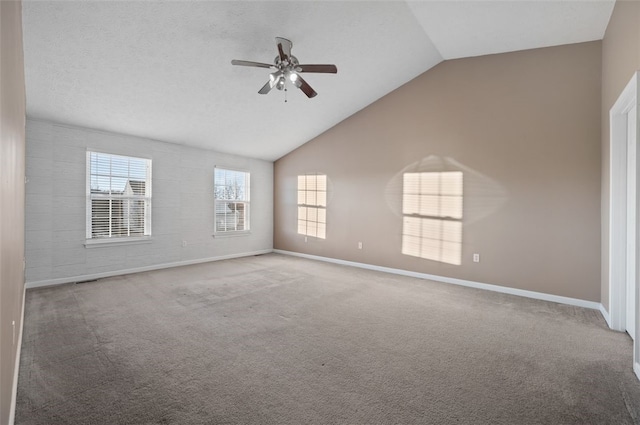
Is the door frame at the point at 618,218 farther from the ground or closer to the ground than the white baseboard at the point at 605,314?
farther from the ground

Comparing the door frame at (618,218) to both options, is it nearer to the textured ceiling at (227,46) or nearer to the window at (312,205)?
the textured ceiling at (227,46)

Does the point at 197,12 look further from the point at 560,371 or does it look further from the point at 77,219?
the point at 560,371

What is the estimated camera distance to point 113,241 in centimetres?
504

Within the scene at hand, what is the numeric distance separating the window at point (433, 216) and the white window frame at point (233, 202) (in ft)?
12.4

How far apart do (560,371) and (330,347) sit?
1822 millimetres

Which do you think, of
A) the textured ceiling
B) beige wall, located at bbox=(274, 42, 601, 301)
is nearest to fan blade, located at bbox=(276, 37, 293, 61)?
the textured ceiling

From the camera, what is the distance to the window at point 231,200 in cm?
672

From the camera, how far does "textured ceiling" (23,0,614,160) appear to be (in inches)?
122

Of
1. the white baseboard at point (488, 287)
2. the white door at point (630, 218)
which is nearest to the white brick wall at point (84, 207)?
the white baseboard at point (488, 287)

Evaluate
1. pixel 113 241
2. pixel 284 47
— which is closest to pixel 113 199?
pixel 113 241

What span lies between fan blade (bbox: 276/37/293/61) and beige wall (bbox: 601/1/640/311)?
9.95 ft

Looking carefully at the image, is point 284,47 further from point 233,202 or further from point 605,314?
point 605,314

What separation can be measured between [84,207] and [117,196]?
0.52 m

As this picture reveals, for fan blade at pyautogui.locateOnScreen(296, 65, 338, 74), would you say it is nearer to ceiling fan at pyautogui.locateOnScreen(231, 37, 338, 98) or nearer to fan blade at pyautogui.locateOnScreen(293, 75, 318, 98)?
ceiling fan at pyautogui.locateOnScreen(231, 37, 338, 98)
